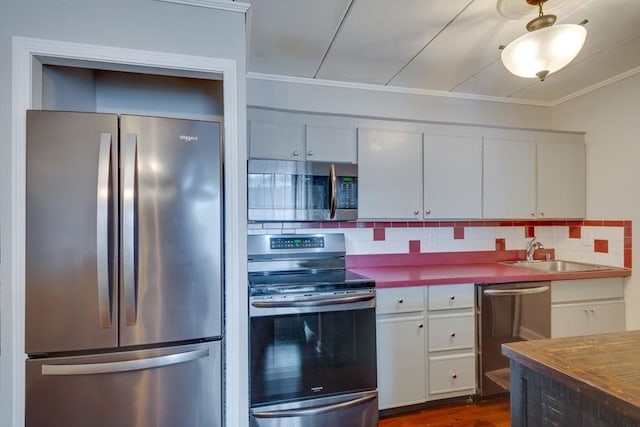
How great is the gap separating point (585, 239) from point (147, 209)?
10.8 feet

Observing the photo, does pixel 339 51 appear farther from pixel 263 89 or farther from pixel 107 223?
pixel 107 223

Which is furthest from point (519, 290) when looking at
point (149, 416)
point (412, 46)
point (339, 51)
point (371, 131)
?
point (149, 416)

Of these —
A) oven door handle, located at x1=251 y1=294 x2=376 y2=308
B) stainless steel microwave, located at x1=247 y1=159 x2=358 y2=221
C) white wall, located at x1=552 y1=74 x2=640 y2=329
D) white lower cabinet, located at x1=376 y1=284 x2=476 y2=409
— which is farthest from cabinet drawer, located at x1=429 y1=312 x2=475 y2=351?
white wall, located at x1=552 y1=74 x2=640 y2=329

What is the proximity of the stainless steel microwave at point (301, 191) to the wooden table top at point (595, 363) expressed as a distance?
135 centimetres

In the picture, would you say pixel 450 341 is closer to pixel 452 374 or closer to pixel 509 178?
pixel 452 374

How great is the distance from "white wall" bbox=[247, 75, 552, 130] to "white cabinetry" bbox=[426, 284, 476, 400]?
138cm

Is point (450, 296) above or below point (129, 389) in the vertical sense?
above

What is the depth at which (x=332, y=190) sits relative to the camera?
2189 millimetres

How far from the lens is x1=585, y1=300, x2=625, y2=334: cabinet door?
7.91ft

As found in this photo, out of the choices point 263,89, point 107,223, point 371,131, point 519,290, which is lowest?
point 519,290

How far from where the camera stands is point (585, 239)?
283 cm

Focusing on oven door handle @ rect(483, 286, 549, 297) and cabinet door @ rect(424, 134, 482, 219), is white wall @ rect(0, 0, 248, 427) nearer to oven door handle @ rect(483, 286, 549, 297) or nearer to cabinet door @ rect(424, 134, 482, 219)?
cabinet door @ rect(424, 134, 482, 219)

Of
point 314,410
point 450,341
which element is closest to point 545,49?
point 450,341

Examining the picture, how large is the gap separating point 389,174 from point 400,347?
3.86 feet
